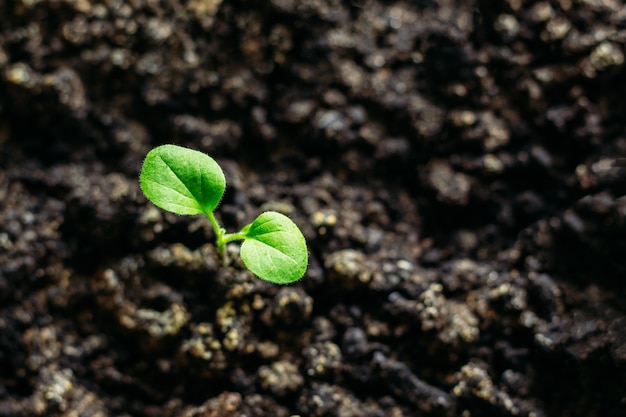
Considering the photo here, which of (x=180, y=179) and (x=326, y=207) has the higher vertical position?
(x=326, y=207)

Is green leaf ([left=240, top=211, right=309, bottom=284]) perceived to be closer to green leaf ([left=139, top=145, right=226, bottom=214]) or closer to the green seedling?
the green seedling

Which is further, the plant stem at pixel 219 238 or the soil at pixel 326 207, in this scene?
the soil at pixel 326 207

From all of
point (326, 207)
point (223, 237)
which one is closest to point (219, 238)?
point (223, 237)

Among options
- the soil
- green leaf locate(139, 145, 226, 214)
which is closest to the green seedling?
green leaf locate(139, 145, 226, 214)

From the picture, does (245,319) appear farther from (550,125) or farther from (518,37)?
(518,37)

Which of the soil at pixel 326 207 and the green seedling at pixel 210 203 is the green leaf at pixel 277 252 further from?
the soil at pixel 326 207

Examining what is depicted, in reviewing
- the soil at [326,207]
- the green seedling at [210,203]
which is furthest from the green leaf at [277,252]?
the soil at [326,207]

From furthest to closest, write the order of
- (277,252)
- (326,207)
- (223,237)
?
1. (326,207)
2. (223,237)
3. (277,252)

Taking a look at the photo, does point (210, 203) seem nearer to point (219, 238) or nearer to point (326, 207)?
point (219, 238)
